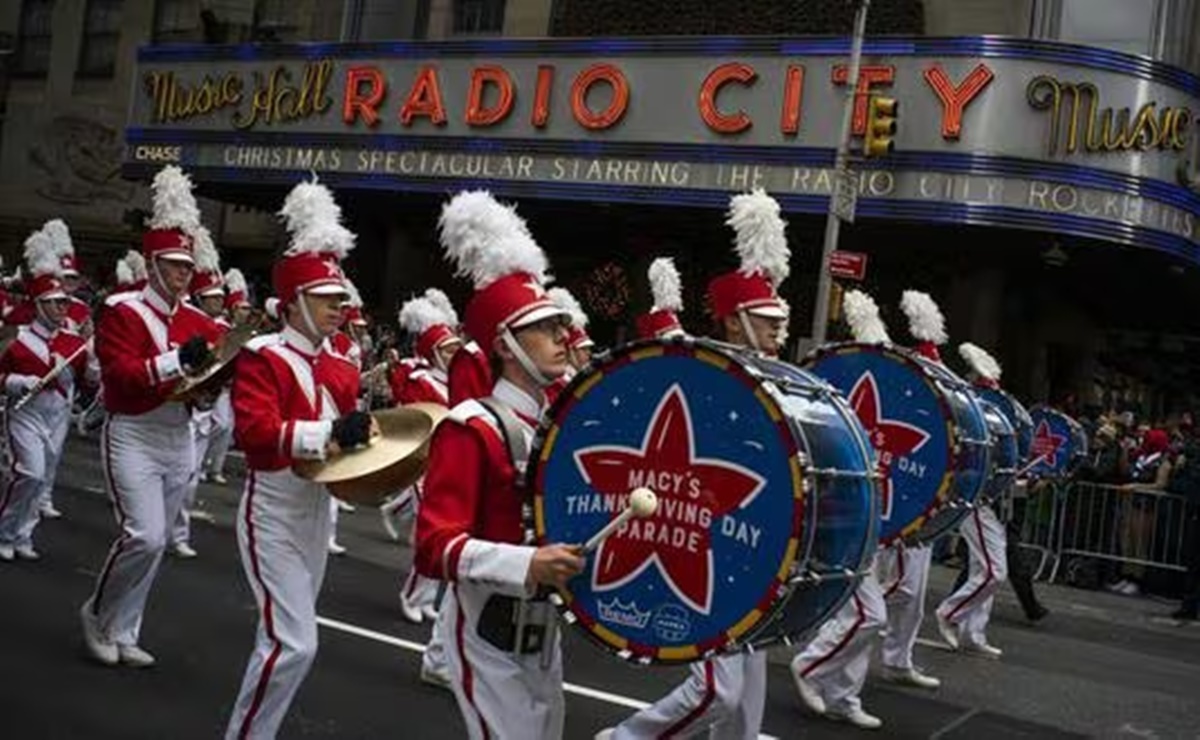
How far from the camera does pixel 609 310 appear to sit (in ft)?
81.3

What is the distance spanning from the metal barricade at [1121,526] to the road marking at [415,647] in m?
8.77

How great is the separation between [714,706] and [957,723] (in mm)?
3437

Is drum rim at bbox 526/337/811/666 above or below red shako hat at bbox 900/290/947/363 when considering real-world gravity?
below

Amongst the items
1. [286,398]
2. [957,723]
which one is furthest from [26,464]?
[957,723]

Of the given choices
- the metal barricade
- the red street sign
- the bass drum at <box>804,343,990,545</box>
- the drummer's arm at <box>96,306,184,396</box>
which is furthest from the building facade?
the drummer's arm at <box>96,306,184,396</box>

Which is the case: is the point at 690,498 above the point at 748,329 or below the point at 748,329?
below

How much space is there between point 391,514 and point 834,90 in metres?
9.35

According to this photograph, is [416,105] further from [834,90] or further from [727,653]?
[727,653]

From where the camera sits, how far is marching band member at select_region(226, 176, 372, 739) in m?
5.00

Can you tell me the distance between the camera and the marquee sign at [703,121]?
18.3 m

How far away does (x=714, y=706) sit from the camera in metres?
4.96

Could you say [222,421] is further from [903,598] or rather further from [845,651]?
[845,651]

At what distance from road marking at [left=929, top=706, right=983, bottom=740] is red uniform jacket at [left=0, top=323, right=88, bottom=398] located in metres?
6.63

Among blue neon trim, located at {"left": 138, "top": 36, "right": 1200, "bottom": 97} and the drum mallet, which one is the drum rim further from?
blue neon trim, located at {"left": 138, "top": 36, "right": 1200, "bottom": 97}
